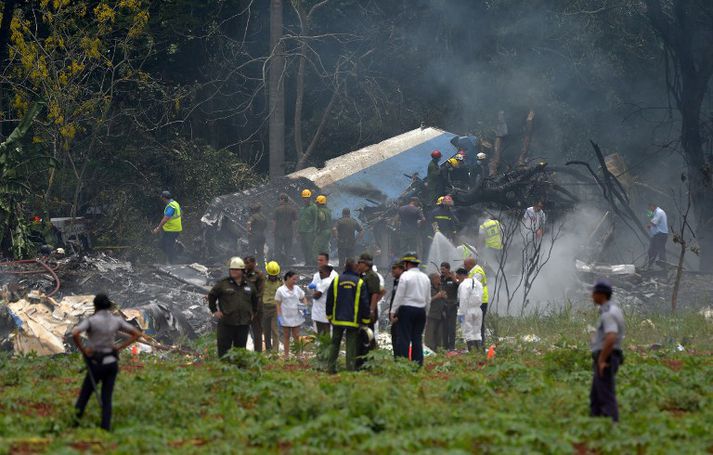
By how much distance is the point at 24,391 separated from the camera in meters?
12.2

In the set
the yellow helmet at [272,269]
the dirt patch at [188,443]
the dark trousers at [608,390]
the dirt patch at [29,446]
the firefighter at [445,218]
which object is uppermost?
the firefighter at [445,218]

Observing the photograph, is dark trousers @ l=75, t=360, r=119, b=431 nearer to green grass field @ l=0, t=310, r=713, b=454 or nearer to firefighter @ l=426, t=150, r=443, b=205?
green grass field @ l=0, t=310, r=713, b=454

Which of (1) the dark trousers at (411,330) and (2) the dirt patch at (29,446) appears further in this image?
(1) the dark trousers at (411,330)

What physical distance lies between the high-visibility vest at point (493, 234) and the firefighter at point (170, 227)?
22.1 feet

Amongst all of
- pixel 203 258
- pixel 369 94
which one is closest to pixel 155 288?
pixel 203 258

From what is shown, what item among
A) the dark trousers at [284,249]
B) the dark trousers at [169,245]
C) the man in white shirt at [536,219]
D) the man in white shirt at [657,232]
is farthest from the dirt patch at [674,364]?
the dark trousers at [169,245]

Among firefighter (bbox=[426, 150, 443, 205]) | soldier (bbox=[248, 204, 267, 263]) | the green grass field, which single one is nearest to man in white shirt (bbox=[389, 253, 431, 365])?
the green grass field

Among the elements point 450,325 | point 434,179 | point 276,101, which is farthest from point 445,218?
point 450,325

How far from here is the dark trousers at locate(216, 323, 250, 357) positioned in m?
14.6

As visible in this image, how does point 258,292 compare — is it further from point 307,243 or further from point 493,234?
point 493,234

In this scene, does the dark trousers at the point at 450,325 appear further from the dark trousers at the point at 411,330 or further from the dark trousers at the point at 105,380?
the dark trousers at the point at 105,380

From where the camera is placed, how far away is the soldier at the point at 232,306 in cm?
1438

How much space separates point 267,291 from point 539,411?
768 centimetres

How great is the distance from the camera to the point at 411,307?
47.2ft
